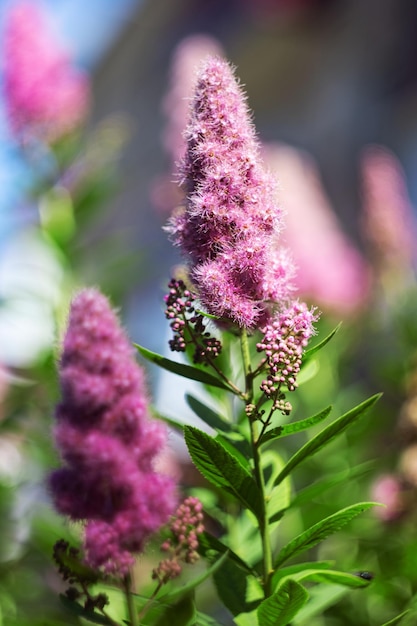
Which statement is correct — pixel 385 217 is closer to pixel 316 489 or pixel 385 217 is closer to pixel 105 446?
pixel 316 489

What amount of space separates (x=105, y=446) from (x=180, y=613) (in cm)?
12

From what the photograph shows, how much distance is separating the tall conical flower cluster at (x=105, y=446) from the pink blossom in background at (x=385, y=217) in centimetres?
133

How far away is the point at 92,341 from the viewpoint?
1.63 feet

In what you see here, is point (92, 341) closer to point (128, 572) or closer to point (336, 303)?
point (128, 572)

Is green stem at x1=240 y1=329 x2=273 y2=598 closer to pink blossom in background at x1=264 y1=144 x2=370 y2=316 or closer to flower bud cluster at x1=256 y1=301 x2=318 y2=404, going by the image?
flower bud cluster at x1=256 y1=301 x2=318 y2=404

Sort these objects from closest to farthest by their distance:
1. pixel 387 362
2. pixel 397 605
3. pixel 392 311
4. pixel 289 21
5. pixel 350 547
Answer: pixel 397 605
pixel 350 547
pixel 387 362
pixel 392 311
pixel 289 21

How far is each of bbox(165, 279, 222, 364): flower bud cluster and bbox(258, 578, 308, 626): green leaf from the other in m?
0.17

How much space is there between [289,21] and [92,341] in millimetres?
3808

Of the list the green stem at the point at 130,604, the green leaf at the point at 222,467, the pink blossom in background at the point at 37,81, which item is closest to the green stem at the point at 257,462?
the green leaf at the point at 222,467

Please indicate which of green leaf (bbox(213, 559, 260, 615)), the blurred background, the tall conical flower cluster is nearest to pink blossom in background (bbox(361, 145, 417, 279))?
the blurred background

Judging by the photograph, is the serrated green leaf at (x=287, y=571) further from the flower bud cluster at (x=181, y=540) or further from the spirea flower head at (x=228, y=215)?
the spirea flower head at (x=228, y=215)

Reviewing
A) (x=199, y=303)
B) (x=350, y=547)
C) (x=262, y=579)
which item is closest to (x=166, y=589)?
(x=262, y=579)

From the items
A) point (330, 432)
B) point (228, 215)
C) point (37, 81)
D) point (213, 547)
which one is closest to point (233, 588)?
point (213, 547)

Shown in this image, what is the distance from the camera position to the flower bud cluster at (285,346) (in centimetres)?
53
